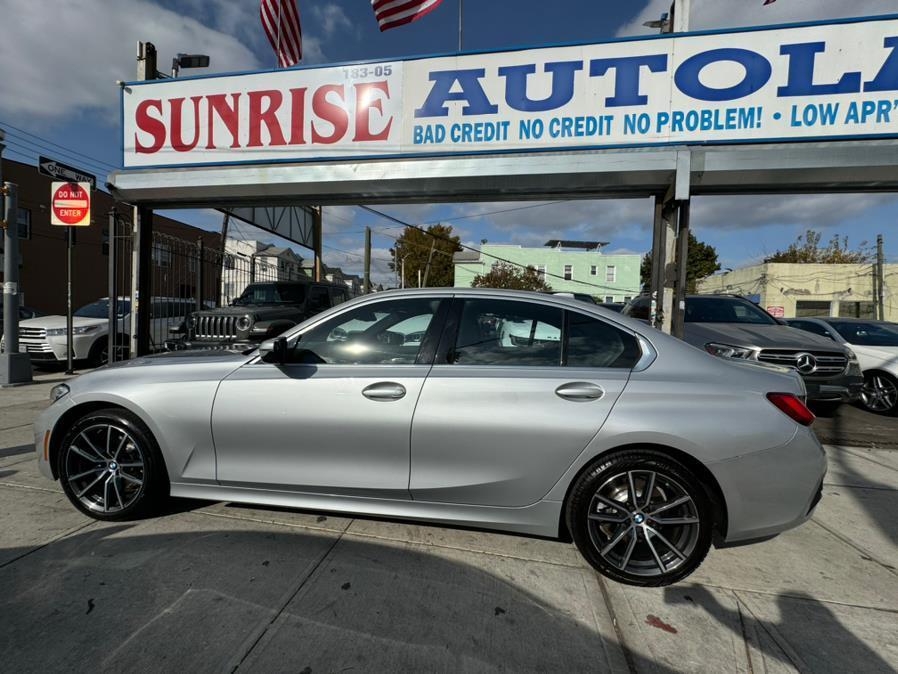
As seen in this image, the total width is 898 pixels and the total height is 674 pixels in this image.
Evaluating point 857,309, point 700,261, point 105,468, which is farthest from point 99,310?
point 700,261

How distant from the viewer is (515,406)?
8.41 feet

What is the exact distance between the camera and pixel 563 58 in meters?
5.48

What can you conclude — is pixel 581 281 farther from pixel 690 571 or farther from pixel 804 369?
pixel 690 571

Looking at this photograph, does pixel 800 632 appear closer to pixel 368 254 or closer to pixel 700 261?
pixel 368 254

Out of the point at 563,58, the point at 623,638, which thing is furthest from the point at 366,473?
the point at 563,58

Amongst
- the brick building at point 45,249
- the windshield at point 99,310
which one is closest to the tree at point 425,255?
the brick building at point 45,249

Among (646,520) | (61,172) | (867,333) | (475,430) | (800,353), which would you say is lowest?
(646,520)

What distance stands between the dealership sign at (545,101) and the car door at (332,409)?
148 inches

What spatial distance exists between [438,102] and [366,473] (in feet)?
16.2

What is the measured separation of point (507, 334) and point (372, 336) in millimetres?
889

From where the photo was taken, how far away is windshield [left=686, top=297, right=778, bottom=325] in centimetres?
704

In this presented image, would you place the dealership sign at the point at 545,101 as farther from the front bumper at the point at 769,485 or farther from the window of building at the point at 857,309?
the window of building at the point at 857,309

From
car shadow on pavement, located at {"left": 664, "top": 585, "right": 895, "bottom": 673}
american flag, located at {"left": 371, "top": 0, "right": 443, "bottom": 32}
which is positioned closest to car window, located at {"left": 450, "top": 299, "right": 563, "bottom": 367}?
car shadow on pavement, located at {"left": 664, "top": 585, "right": 895, "bottom": 673}

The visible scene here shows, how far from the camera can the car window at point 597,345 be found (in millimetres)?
2659
